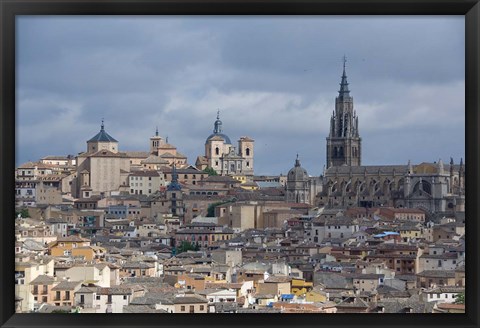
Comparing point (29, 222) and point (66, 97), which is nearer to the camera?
point (29, 222)

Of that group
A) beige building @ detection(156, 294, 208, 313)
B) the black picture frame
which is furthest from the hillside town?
the black picture frame

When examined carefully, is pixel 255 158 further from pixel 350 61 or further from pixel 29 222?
pixel 29 222

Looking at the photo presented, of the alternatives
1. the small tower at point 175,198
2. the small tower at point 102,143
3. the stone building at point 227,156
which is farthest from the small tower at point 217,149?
the small tower at point 175,198

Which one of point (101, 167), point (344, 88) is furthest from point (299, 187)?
point (101, 167)

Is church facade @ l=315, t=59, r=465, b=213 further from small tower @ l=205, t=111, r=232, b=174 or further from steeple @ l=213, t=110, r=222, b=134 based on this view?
steeple @ l=213, t=110, r=222, b=134

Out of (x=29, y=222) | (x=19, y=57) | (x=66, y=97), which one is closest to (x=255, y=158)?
(x=66, y=97)

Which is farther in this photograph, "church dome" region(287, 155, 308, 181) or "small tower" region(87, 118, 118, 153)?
"church dome" region(287, 155, 308, 181)

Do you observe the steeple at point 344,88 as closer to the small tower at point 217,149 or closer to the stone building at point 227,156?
the stone building at point 227,156
